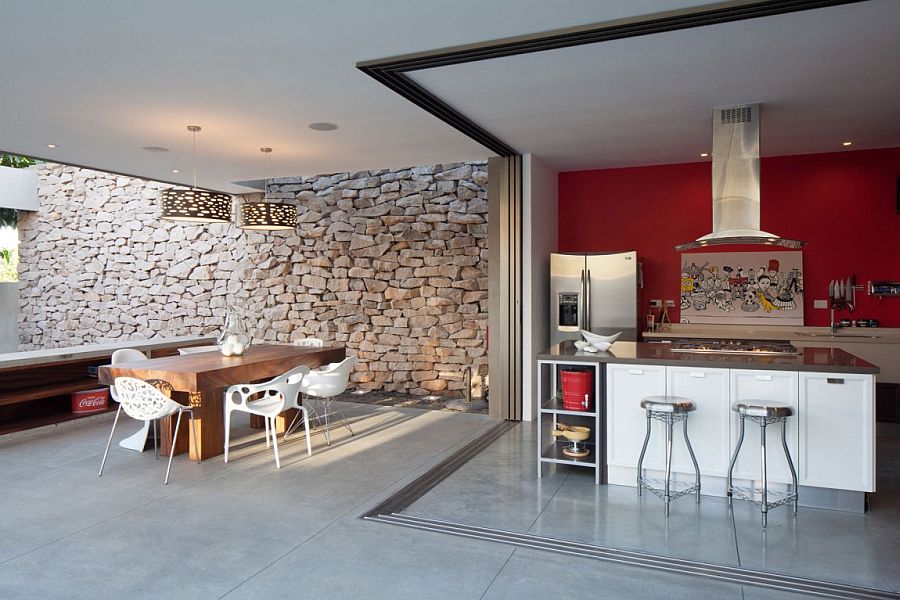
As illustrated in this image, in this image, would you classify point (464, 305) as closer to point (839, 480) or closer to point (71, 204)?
point (839, 480)

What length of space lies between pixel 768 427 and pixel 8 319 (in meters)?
11.7

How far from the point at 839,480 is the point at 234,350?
4.52 m

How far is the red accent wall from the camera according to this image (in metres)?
6.18

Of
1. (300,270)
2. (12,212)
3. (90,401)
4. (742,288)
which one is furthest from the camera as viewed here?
(12,212)

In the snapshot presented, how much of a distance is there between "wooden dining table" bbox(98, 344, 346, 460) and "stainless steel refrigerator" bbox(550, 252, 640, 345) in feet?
8.89

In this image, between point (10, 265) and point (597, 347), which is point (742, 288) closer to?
point (597, 347)

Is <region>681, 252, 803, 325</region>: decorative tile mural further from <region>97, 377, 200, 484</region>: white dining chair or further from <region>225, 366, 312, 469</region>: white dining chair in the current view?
<region>97, 377, 200, 484</region>: white dining chair

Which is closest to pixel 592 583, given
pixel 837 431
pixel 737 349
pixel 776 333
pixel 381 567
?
pixel 381 567

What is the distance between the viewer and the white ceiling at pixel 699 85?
346 centimetres

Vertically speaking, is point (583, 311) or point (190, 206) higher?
point (190, 206)

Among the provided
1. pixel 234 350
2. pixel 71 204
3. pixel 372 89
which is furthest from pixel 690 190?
pixel 71 204

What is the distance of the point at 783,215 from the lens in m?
6.48

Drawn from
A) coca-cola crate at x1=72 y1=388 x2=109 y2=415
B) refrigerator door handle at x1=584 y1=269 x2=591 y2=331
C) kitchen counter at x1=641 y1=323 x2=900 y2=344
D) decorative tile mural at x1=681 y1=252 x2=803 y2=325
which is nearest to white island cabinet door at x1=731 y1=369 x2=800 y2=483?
kitchen counter at x1=641 y1=323 x2=900 y2=344

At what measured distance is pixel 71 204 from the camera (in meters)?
10.4
